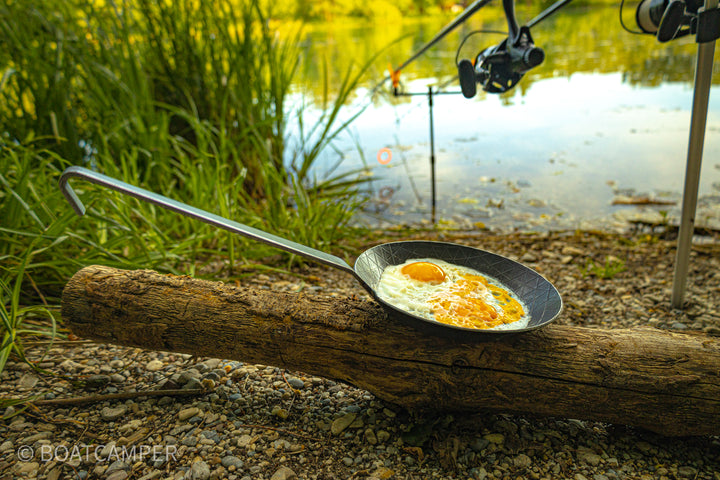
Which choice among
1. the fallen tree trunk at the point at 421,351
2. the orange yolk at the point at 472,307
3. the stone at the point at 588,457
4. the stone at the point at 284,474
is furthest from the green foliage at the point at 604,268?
the stone at the point at 284,474

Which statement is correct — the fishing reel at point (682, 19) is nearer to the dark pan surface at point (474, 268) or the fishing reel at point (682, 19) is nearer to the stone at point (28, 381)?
the dark pan surface at point (474, 268)

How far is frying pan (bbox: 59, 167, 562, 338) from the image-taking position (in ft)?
3.97

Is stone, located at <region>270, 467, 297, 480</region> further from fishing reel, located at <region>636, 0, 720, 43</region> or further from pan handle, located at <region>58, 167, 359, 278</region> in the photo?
fishing reel, located at <region>636, 0, 720, 43</region>

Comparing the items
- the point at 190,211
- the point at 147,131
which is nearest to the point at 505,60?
the point at 190,211

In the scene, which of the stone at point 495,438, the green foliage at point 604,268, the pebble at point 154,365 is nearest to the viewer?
the stone at point 495,438

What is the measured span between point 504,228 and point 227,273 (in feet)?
6.20

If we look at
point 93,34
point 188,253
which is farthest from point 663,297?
point 93,34

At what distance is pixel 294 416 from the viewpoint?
53.5 inches

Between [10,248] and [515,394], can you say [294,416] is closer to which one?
[515,394]

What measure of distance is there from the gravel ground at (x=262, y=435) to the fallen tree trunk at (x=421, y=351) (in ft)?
0.26

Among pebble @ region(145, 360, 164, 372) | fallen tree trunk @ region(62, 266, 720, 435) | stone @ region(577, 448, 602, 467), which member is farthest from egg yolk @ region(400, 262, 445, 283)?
pebble @ region(145, 360, 164, 372)

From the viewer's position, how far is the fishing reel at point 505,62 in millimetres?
1626

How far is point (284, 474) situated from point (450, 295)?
0.67 metres

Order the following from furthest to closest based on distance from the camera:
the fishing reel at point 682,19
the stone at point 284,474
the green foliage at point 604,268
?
the green foliage at point 604,268 < the fishing reel at point 682,19 < the stone at point 284,474
